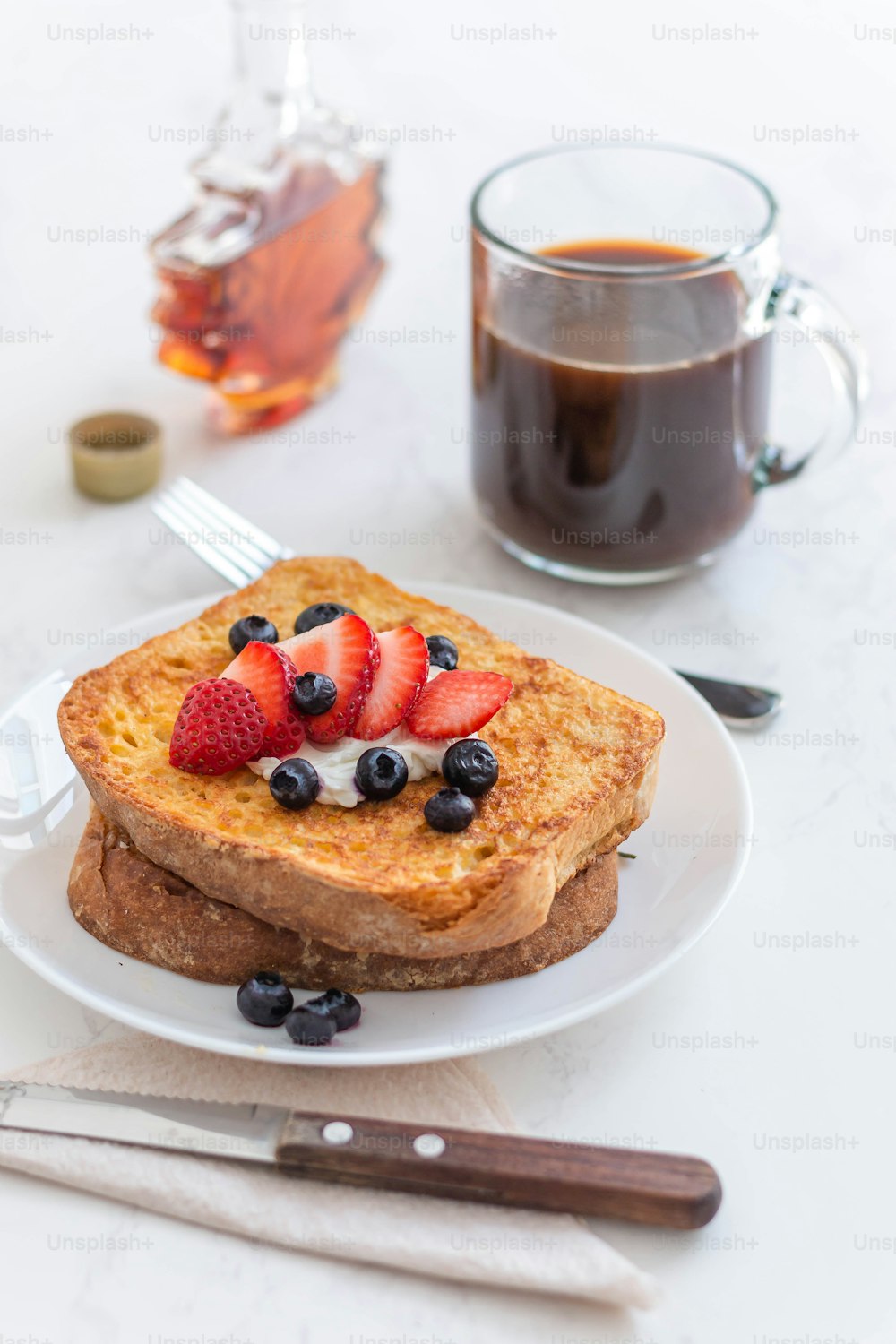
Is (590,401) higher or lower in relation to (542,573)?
higher

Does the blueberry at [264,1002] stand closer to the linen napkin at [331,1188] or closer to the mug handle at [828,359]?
the linen napkin at [331,1188]

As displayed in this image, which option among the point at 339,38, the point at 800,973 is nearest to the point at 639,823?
the point at 800,973

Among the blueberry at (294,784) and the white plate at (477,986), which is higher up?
the blueberry at (294,784)

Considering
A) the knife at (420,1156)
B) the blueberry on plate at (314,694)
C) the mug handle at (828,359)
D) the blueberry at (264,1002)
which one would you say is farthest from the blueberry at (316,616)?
the mug handle at (828,359)

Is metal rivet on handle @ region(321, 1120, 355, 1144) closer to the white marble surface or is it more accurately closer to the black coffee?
the white marble surface

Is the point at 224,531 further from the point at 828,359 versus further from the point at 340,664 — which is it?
the point at 828,359

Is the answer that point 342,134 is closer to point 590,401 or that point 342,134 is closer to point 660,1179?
point 590,401
